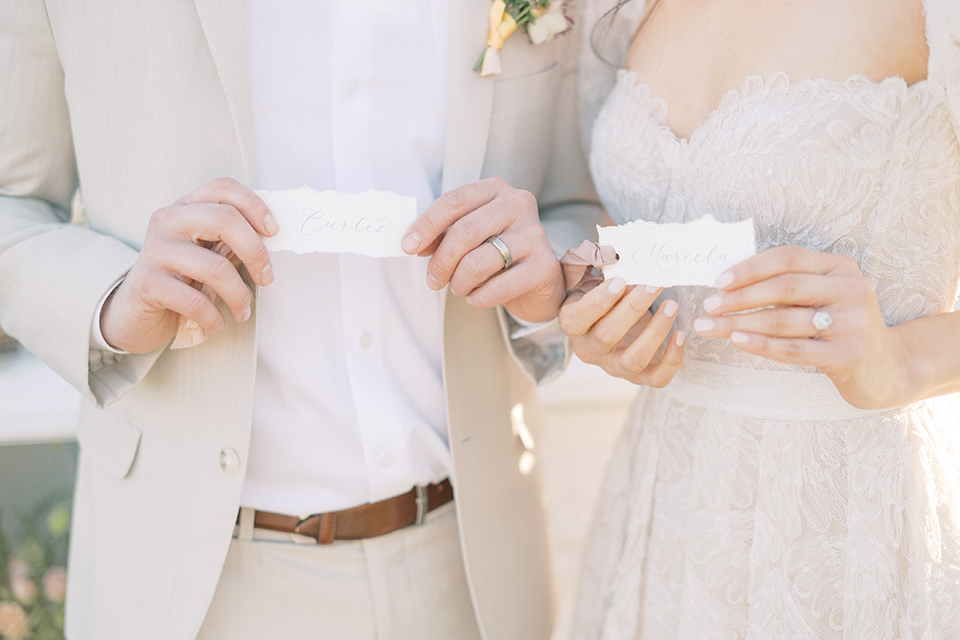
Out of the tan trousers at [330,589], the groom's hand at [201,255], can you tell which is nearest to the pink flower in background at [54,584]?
the tan trousers at [330,589]

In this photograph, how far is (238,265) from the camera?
3.87 ft

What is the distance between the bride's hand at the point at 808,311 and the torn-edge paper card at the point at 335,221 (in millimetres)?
506

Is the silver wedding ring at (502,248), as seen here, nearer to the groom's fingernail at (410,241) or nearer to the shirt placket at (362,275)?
the groom's fingernail at (410,241)

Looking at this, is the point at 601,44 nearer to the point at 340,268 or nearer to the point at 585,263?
the point at 585,263

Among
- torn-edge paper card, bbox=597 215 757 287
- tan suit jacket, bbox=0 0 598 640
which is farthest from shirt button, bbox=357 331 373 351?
torn-edge paper card, bbox=597 215 757 287

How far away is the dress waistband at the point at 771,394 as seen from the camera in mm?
1161

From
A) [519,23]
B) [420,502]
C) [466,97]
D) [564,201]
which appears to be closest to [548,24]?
[519,23]

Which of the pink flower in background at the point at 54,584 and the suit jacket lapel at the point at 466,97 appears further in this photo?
the pink flower in background at the point at 54,584

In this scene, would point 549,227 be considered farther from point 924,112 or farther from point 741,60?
point 924,112

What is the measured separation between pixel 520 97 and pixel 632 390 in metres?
1.48

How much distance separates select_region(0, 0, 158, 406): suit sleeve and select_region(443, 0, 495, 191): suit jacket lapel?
0.61 metres

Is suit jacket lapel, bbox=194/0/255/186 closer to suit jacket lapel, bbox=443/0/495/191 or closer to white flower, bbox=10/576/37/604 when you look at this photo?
suit jacket lapel, bbox=443/0/495/191

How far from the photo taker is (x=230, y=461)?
4.10 feet

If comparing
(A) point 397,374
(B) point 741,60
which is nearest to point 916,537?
(B) point 741,60
